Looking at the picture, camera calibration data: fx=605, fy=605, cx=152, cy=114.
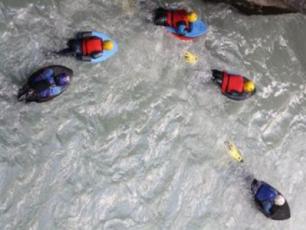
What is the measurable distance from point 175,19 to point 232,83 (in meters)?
0.76

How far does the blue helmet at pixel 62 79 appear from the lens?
4.83 metres

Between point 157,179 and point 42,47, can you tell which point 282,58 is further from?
point 42,47

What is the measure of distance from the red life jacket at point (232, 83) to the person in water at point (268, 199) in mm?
883

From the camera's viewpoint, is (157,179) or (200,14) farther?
(200,14)

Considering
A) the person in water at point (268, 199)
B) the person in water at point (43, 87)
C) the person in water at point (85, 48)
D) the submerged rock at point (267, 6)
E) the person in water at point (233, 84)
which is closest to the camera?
the person in water at point (43, 87)

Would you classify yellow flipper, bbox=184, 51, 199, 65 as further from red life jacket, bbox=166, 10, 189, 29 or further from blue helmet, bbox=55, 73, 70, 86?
blue helmet, bbox=55, 73, 70, 86

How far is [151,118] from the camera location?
5258mm

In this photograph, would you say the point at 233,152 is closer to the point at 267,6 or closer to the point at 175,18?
the point at 175,18

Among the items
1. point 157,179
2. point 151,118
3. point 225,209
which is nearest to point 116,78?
point 151,118

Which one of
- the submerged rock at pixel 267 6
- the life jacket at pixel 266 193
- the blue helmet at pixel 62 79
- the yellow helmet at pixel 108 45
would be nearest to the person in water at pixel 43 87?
the blue helmet at pixel 62 79

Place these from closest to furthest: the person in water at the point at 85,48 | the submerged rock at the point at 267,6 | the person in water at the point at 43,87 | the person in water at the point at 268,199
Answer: the person in water at the point at 43,87 < the person in water at the point at 85,48 < the person in water at the point at 268,199 < the submerged rock at the point at 267,6

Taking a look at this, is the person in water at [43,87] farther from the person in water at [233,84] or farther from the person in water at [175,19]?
the person in water at [233,84]

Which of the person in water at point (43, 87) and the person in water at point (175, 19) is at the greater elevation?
the person in water at point (175, 19)

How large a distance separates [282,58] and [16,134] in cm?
263
